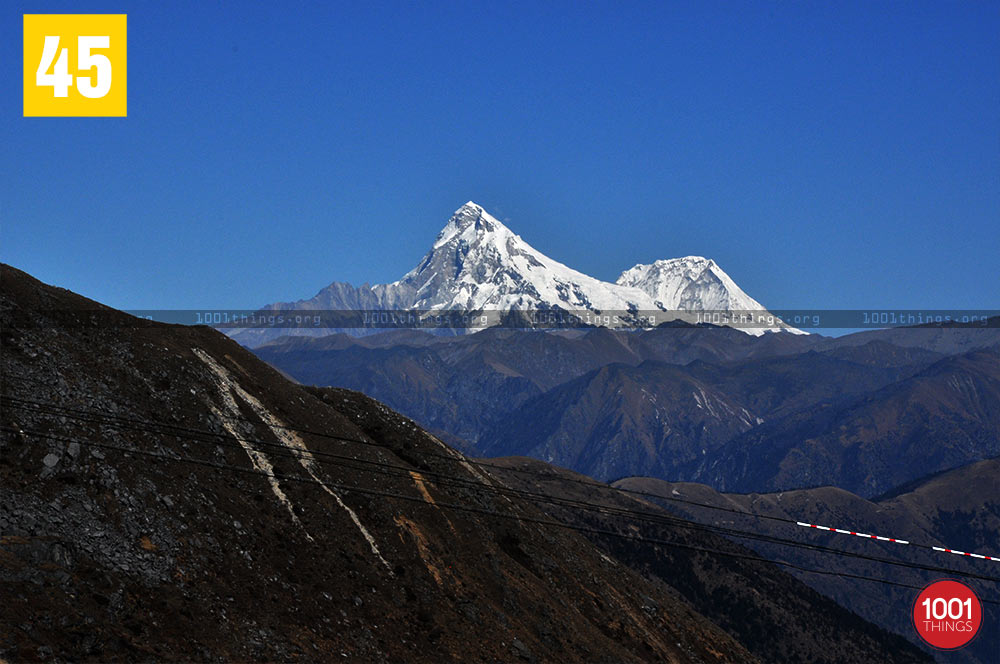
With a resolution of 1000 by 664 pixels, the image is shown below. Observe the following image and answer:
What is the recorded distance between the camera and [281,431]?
8675 cm

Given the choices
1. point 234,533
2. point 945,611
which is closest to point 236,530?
point 234,533

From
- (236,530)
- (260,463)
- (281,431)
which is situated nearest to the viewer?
(236,530)

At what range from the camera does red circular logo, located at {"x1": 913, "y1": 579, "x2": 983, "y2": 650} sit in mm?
64375

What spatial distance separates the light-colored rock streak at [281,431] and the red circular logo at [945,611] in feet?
119

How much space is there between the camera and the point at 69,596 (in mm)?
53406

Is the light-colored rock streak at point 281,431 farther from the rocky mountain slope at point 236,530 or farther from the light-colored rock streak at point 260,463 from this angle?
the light-colored rock streak at point 260,463

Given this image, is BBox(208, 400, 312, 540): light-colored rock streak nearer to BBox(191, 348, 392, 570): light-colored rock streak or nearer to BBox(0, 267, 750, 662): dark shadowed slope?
BBox(0, 267, 750, 662): dark shadowed slope

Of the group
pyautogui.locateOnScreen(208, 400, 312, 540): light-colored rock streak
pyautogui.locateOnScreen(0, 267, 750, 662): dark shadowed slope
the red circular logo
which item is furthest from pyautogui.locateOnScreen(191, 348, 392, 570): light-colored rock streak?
the red circular logo

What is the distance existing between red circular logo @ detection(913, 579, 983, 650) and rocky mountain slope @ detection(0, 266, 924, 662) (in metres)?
26.3

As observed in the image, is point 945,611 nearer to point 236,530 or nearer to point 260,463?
point 236,530

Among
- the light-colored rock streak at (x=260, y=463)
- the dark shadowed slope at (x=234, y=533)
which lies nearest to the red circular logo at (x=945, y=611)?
the dark shadowed slope at (x=234, y=533)

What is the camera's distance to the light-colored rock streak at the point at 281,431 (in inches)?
3209

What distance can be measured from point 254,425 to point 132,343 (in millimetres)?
10985

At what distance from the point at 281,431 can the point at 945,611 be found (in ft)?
161
